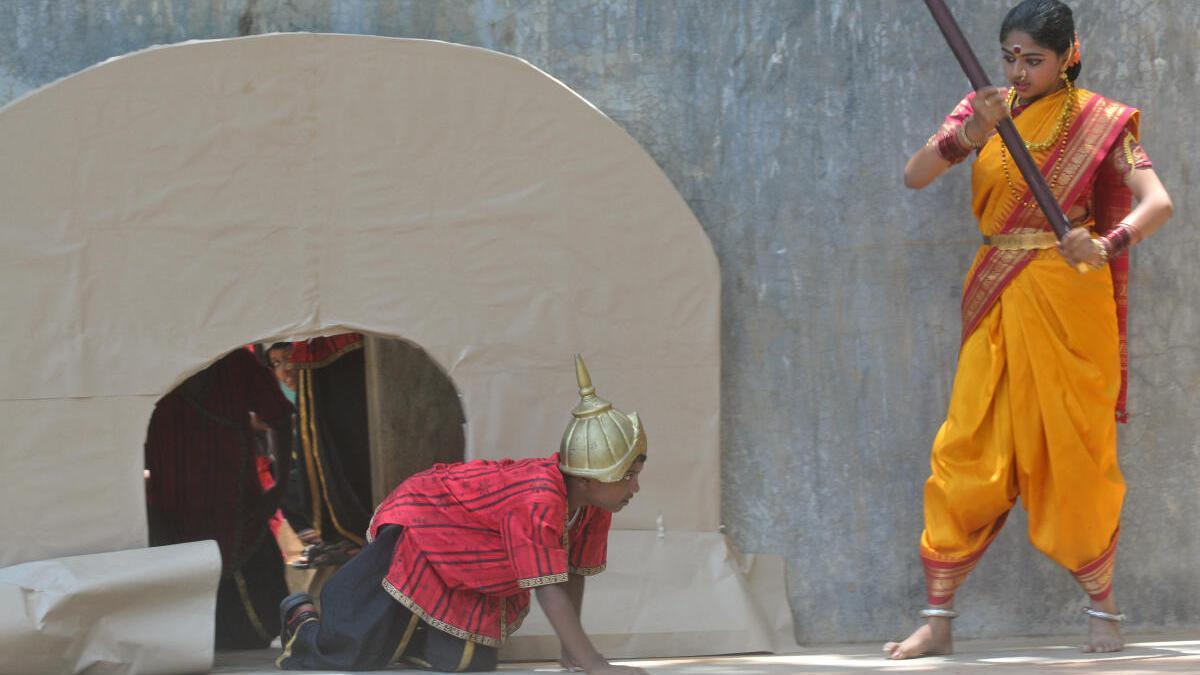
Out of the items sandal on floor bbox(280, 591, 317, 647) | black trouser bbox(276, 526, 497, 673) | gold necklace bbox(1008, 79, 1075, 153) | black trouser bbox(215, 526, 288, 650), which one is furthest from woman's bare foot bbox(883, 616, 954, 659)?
black trouser bbox(215, 526, 288, 650)

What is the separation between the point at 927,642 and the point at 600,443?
114 centimetres

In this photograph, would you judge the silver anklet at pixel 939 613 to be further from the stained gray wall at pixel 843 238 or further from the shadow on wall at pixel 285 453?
Answer: the shadow on wall at pixel 285 453

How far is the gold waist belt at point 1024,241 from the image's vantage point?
405 centimetres

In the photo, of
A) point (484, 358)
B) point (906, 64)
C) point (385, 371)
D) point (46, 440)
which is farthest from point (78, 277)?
point (906, 64)

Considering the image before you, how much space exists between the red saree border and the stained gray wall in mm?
435

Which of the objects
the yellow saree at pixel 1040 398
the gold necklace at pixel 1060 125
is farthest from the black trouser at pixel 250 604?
the gold necklace at pixel 1060 125

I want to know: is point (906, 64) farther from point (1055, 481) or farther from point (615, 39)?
point (1055, 481)

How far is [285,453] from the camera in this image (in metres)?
5.41

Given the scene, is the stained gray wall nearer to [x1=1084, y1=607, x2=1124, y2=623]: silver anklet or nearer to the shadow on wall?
[x1=1084, y1=607, x2=1124, y2=623]: silver anklet

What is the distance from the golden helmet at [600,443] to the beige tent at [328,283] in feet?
1.62

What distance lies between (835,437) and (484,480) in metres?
1.20

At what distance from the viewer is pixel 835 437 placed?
450cm

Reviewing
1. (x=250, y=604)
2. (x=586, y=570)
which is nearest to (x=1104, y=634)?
(x=586, y=570)

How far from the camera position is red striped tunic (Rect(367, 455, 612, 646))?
3.73 meters
